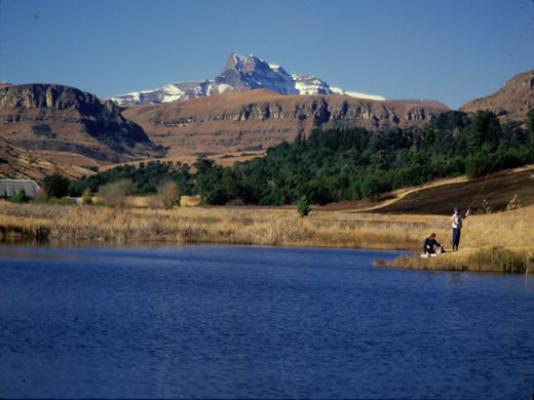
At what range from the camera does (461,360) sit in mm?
19859

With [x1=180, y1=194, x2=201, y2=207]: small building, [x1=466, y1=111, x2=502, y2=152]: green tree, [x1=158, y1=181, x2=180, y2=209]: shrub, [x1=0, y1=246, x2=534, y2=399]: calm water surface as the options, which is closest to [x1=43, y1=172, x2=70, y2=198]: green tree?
[x1=158, y1=181, x2=180, y2=209]: shrub

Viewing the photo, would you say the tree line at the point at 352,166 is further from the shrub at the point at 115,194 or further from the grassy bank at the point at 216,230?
the grassy bank at the point at 216,230

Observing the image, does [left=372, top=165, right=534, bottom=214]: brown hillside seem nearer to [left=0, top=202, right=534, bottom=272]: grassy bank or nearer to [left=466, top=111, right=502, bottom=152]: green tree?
[left=466, top=111, right=502, bottom=152]: green tree

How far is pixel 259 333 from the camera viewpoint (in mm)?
22062

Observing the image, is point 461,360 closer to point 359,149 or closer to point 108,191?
point 108,191

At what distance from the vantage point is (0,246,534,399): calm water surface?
1698cm

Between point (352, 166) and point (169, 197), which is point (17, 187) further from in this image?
point (352, 166)

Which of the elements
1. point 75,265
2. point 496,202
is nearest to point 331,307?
point 75,265

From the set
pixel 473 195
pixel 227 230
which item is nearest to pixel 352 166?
pixel 473 195

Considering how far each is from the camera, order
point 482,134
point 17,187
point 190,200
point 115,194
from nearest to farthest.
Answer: point 115,194
point 17,187
point 190,200
point 482,134

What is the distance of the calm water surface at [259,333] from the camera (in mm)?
16984

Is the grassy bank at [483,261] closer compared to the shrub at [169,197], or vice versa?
the grassy bank at [483,261]

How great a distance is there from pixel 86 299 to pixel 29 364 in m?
9.22

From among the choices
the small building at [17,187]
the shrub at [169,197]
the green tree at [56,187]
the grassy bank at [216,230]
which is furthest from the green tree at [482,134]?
the grassy bank at [216,230]
